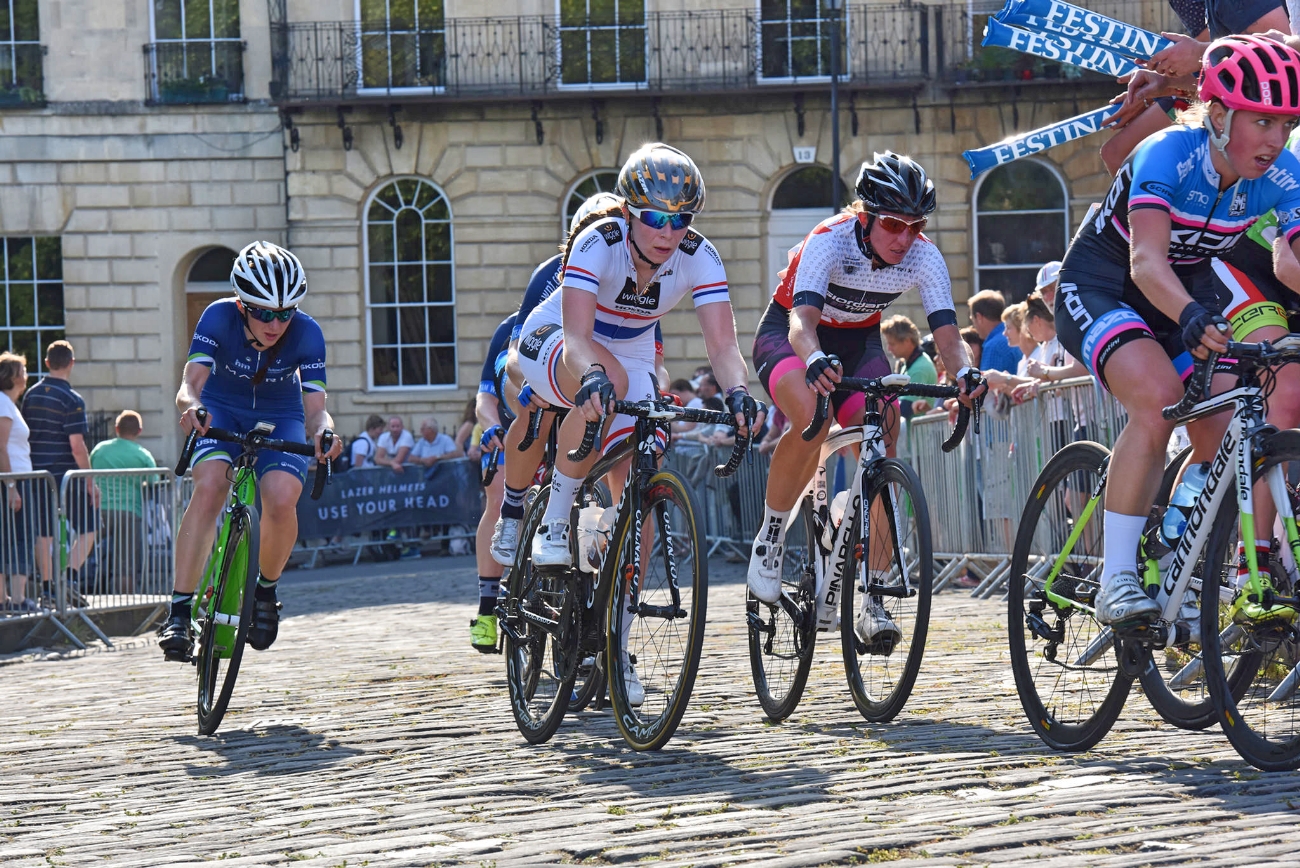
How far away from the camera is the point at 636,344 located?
6902 millimetres

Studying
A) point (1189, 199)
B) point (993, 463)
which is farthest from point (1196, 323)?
point (993, 463)

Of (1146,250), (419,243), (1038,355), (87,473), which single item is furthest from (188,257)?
(1146,250)

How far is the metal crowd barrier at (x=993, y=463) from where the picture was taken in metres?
10.7

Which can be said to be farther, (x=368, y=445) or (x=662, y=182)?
(x=368, y=445)

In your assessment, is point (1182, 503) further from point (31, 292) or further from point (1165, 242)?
point (31, 292)

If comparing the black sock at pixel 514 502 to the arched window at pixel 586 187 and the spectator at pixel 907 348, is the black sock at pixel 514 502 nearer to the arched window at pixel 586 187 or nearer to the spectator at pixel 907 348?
the spectator at pixel 907 348

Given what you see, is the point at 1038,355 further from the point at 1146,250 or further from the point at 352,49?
the point at 352,49

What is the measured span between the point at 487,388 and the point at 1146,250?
4.88 meters

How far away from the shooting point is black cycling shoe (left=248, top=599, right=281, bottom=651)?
24.9 feet

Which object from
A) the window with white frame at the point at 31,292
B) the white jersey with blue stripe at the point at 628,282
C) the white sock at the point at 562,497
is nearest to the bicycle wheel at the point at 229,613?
the white sock at the point at 562,497

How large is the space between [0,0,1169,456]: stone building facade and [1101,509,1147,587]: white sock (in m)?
24.2

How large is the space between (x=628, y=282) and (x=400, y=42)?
24.9 metres

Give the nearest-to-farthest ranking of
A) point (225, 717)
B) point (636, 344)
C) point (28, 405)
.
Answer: point (636, 344) < point (225, 717) < point (28, 405)

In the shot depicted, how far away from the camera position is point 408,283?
101ft
